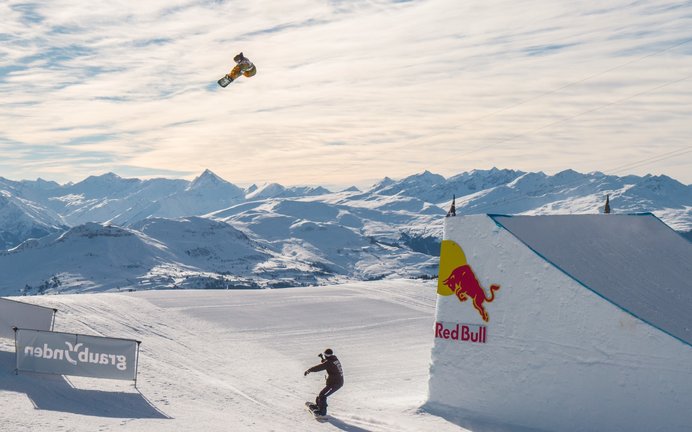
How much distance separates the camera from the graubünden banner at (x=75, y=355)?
15945 mm

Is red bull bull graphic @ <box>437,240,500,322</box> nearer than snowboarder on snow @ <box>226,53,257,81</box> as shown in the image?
Yes

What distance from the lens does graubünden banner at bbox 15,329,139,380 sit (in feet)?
52.3

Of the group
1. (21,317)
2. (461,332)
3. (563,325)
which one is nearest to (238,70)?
(21,317)

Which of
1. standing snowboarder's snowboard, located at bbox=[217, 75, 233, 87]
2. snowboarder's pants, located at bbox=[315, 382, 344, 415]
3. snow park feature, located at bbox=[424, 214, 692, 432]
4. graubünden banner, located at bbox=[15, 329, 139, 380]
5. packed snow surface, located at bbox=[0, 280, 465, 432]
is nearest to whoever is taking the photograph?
packed snow surface, located at bbox=[0, 280, 465, 432]

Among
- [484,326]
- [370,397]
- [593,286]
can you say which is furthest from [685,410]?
[370,397]

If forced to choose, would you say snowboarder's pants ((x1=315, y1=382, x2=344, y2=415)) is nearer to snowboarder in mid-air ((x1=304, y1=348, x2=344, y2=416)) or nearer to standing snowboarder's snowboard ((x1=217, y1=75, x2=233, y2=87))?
snowboarder in mid-air ((x1=304, y1=348, x2=344, y2=416))

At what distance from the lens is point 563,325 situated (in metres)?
15.9

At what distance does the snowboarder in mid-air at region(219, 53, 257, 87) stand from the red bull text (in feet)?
34.7

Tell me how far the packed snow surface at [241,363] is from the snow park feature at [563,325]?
1.57 m

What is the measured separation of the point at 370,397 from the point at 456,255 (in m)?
5.44

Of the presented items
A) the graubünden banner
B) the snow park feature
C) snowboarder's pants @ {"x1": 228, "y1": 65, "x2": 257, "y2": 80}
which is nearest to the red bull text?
the snow park feature

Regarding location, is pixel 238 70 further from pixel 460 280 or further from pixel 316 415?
pixel 316 415

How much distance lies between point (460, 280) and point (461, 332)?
1415 mm

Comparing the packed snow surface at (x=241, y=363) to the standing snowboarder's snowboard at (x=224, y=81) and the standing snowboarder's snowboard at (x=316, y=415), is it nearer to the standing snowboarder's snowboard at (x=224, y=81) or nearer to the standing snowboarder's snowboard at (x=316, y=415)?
the standing snowboarder's snowboard at (x=316, y=415)
